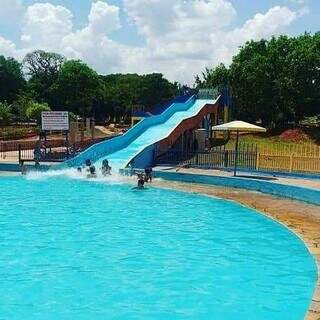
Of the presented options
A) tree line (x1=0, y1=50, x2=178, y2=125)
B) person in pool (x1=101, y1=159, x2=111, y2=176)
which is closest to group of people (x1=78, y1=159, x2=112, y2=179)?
person in pool (x1=101, y1=159, x2=111, y2=176)

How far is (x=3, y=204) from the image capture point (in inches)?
750

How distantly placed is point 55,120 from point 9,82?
180 ft

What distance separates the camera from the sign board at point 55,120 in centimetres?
2973

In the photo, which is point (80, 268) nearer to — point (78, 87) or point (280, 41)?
point (280, 41)

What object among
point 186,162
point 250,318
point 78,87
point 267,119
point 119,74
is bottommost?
point 250,318

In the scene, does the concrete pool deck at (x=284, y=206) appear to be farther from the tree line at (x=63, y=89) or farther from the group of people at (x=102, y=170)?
the tree line at (x=63, y=89)

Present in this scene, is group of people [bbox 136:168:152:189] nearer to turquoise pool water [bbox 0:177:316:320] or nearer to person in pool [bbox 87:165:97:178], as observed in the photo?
person in pool [bbox 87:165:97:178]

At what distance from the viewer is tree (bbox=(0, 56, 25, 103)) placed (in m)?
79.5

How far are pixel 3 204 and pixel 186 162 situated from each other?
10.6 m

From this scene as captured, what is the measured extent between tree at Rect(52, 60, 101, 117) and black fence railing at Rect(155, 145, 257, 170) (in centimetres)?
4862

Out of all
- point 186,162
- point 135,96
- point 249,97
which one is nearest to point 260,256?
point 186,162

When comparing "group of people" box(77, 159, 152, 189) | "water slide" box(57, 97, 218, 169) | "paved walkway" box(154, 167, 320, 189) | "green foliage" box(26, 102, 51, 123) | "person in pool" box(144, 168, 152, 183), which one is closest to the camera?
"paved walkway" box(154, 167, 320, 189)

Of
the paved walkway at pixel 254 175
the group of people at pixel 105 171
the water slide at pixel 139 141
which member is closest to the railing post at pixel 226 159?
the paved walkway at pixel 254 175

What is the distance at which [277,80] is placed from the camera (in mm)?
45594
